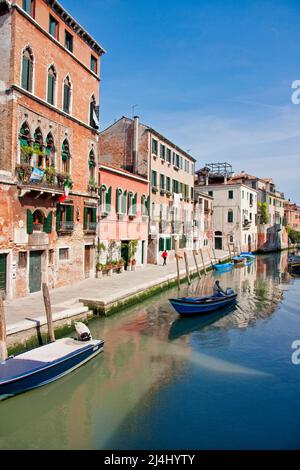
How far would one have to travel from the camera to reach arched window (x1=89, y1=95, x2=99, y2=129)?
1844cm

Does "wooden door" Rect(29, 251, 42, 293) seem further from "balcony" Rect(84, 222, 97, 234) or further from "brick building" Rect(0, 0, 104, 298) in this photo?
"balcony" Rect(84, 222, 97, 234)

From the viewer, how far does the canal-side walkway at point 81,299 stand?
10672mm

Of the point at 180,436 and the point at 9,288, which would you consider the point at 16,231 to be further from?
the point at 180,436

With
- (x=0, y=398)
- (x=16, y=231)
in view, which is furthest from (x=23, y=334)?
(x=16, y=231)

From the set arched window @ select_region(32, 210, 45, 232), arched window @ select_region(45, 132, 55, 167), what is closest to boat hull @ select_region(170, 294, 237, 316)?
arched window @ select_region(32, 210, 45, 232)

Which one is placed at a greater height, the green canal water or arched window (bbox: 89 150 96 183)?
arched window (bbox: 89 150 96 183)

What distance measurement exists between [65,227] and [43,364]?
8.33m

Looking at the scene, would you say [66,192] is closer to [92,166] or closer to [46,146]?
[46,146]

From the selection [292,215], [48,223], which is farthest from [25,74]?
[292,215]

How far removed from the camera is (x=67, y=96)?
54.1ft

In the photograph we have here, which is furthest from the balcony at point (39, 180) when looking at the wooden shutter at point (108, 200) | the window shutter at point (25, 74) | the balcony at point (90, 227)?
the wooden shutter at point (108, 200)

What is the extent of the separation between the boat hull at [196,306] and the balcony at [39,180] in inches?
244

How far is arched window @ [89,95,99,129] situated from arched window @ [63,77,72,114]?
1924 mm

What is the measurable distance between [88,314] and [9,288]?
2.75 m
